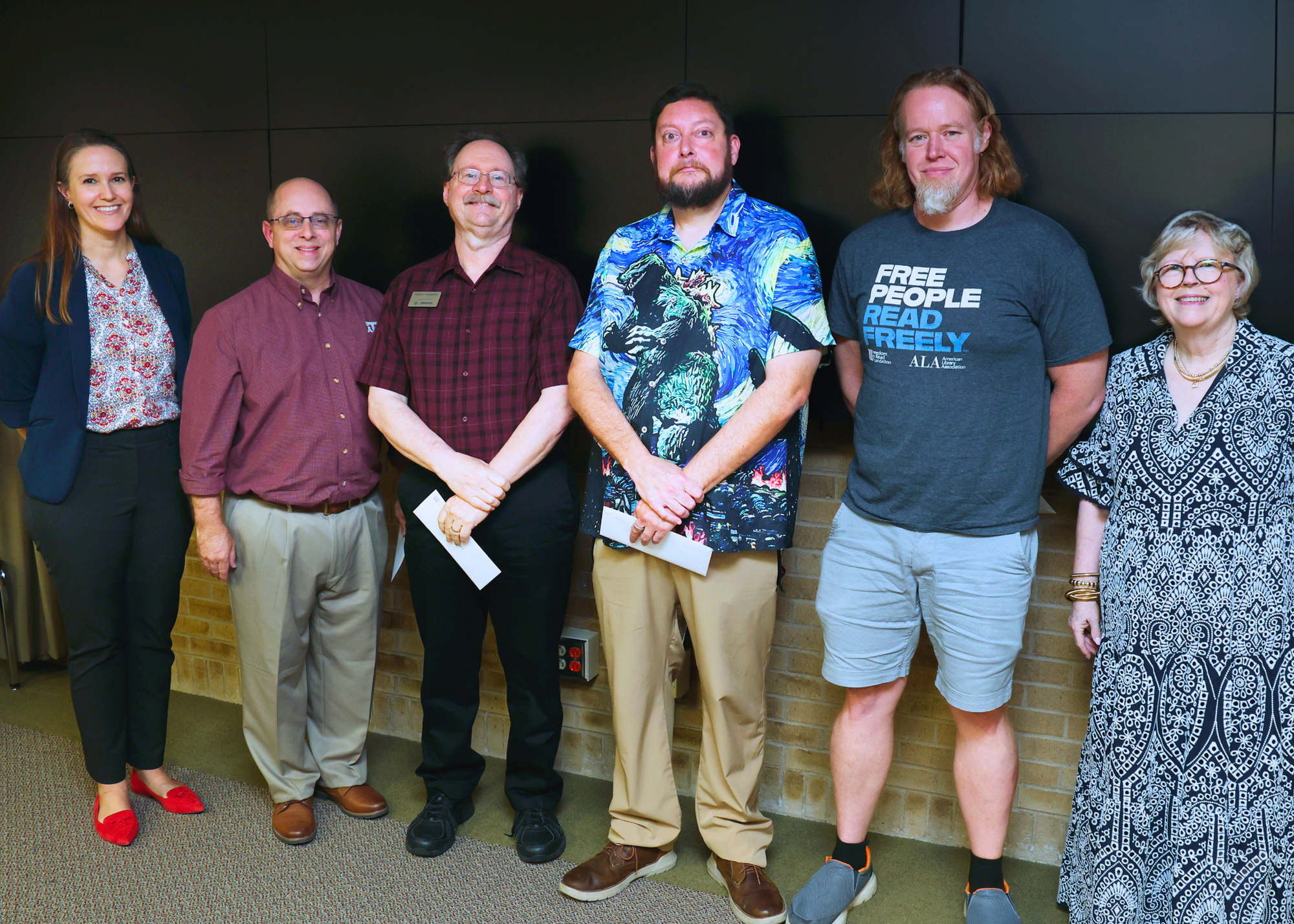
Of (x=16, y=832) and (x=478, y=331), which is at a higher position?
(x=478, y=331)

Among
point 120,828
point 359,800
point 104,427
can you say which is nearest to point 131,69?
point 104,427

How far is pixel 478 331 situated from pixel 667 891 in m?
1.59

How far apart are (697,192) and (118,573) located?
6.50 ft

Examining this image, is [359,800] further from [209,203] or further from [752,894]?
[209,203]

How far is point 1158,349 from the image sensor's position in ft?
7.55

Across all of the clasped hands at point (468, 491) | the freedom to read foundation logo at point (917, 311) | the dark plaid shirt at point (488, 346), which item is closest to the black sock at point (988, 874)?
the freedom to read foundation logo at point (917, 311)

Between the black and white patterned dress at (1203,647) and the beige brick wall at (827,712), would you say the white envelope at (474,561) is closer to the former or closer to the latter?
the beige brick wall at (827,712)

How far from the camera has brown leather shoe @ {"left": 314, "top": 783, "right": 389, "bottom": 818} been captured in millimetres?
3049

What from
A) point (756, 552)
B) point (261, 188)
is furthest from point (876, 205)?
point (261, 188)

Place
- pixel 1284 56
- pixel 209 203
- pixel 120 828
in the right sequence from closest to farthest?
pixel 1284 56 < pixel 120 828 < pixel 209 203

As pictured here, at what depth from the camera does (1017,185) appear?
2348mm

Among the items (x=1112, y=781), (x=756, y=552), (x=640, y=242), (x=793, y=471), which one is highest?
(x=640, y=242)

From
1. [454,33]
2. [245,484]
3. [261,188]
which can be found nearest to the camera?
[245,484]

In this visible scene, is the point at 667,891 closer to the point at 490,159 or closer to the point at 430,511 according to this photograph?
the point at 430,511
